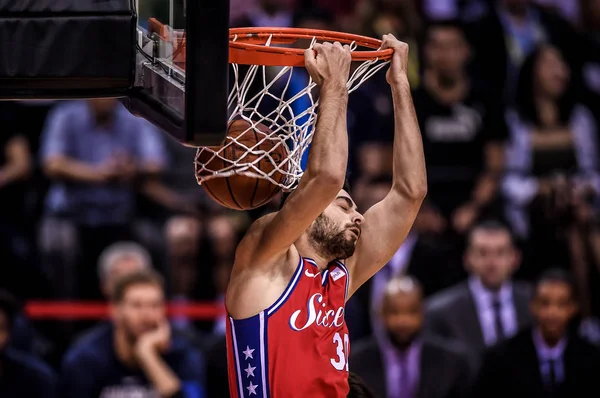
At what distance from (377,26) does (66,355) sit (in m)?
3.72

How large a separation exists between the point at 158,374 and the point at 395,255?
2.00 meters

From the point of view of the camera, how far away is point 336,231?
4285 millimetres

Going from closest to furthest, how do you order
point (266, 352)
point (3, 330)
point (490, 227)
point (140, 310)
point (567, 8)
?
point (266, 352) < point (3, 330) < point (140, 310) < point (490, 227) < point (567, 8)

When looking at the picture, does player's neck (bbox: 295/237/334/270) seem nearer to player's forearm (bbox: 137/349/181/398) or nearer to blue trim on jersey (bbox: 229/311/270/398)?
blue trim on jersey (bbox: 229/311/270/398)

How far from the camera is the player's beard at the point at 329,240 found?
428 cm

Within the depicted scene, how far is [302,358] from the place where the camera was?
408 cm

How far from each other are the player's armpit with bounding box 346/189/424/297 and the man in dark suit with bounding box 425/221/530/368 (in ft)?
9.49

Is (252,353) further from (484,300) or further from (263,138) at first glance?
(484,300)

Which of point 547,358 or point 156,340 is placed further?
point 547,358

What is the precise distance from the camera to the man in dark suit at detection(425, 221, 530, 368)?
24.0 feet

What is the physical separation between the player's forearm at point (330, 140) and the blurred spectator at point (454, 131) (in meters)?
4.35

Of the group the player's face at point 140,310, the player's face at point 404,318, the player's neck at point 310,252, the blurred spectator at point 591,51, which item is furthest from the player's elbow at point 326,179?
the blurred spectator at point 591,51

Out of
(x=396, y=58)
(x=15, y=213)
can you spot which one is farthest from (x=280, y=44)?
(x=15, y=213)

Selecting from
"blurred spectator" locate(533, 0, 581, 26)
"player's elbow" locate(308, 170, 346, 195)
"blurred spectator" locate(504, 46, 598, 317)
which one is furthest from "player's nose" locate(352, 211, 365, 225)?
"blurred spectator" locate(533, 0, 581, 26)
